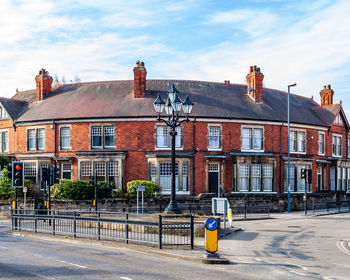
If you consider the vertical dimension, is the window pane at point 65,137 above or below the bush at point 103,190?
above

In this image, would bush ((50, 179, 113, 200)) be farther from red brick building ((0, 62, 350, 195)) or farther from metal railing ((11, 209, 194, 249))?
metal railing ((11, 209, 194, 249))

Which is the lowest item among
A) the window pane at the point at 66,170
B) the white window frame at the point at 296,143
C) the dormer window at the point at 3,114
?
the window pane at the point at 66,170

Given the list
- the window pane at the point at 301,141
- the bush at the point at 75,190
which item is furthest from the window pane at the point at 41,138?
the window pane at the point at 301,141

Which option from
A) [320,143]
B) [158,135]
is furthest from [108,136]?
[320,143]

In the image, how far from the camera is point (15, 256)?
15.2 meters

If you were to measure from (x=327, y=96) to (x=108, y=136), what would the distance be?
2506 cm

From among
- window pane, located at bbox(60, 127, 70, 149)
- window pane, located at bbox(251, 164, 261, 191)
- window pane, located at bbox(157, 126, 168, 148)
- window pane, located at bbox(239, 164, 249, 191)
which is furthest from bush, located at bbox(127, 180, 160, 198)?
window pane, located at bbox(251, 164, 261, 191)

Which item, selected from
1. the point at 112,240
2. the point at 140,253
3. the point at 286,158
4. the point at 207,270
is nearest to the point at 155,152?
the point at 286,158

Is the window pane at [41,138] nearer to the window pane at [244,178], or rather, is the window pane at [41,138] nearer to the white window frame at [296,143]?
the window pane at [244,178]

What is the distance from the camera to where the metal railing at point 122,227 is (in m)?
17.2

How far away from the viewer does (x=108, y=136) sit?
41719 mm

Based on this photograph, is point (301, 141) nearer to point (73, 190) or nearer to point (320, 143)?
point (320, 143)

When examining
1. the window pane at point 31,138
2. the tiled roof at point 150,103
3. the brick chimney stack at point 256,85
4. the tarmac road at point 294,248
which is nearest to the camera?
the tarmac road at point 294,248

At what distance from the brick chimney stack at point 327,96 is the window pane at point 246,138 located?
14.5 metres
